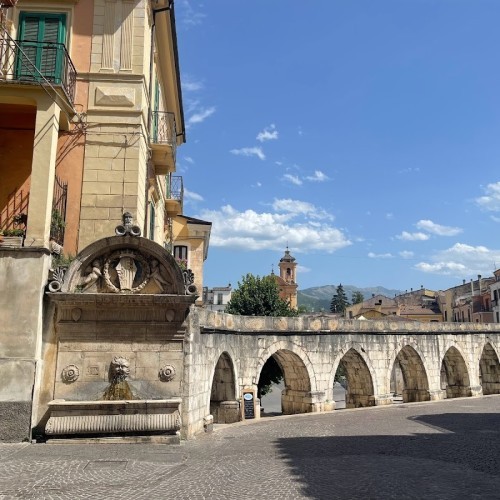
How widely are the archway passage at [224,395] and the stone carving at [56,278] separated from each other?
6859 mm

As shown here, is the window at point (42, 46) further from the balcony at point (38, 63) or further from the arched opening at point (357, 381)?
the arched opening at point (357, 381)

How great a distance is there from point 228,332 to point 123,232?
6.12 metres

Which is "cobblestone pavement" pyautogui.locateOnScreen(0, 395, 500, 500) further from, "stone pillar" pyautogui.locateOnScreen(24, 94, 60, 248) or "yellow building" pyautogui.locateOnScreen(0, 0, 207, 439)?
"yellow building" pyautogui.locateOnScreen(0, 0, 207, 439)

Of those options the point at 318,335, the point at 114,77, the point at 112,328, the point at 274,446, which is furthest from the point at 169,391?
the point at 318,335

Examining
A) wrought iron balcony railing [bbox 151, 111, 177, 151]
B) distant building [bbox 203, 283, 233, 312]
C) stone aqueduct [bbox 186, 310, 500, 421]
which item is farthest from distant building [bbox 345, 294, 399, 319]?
wrought iron balcony railing [bbox 151, 111, 177, 151]

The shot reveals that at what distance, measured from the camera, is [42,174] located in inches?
443

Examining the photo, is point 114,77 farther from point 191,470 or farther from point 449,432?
point 449,432

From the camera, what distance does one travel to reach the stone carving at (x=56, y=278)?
1072 cm

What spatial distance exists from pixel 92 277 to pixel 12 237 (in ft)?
6.23

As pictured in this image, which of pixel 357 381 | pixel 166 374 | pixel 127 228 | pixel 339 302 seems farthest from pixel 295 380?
pixel 339 302

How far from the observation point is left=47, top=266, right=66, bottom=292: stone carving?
10.7 m

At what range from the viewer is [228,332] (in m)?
16.1

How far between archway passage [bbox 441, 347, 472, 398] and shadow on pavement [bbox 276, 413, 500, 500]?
43.9 feet

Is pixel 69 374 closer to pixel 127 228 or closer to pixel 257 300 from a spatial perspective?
pixel 127 228
